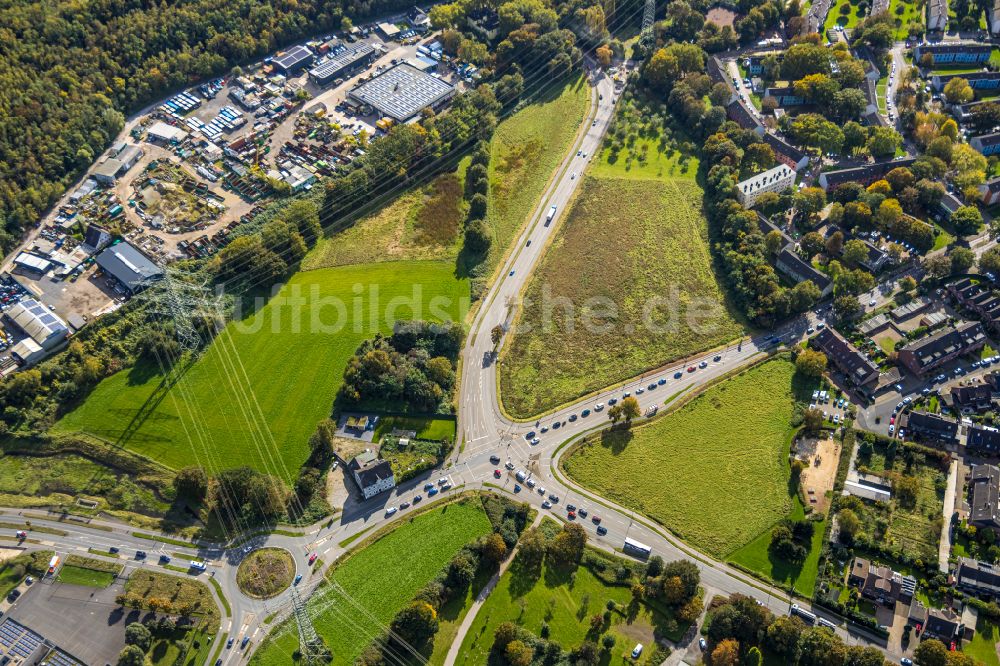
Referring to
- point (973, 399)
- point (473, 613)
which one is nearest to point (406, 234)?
point (473, 613)

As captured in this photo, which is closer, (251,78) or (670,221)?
(670,221)

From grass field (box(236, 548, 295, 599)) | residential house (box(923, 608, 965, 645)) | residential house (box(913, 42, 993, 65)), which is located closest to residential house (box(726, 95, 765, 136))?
residential house (box(913, 42, 993, 65))

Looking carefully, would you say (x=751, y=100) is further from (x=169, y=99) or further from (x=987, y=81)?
(x=169, y=99)

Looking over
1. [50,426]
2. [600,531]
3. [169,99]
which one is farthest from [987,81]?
[50,426]

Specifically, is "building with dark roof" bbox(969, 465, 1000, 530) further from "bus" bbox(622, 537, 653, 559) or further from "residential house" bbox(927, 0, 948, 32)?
"residential house" bbox(927, 0, 948, 32)

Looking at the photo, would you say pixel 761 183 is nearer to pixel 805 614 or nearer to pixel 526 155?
pixel 526 155

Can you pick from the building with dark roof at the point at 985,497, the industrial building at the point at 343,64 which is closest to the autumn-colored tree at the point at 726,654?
the building with dark roof at the point at 985,497
